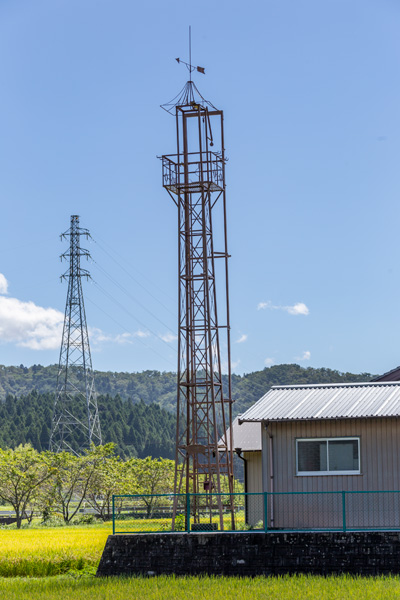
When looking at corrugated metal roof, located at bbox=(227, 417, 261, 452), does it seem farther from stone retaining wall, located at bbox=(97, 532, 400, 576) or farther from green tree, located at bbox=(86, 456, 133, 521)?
green tree, located at bbox=(86, 456, 133, 521)

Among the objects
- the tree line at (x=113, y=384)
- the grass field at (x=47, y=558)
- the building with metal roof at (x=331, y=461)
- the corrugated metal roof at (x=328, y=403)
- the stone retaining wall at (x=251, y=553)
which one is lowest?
the grass field at (x=47, y=558)

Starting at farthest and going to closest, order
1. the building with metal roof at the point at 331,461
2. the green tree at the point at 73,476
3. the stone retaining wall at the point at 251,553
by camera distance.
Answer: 1. the green tree at the point at 73,476
2. the building with metal roof at the point at 331,461
3. the stone retaining wall at the point at 251,553

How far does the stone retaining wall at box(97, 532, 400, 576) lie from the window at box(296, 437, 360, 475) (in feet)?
7.74

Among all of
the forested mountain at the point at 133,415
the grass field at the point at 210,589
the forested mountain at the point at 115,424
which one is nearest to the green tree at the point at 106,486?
the grass field at the point at 210,589

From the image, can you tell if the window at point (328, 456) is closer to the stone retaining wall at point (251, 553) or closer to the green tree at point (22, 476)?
the stone retaining wall at point (251, 553)

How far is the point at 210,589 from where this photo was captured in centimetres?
1789

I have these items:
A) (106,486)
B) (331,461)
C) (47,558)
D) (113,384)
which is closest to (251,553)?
(331,461)

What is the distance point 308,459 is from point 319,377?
79.4 m

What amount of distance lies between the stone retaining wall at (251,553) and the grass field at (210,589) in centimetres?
77

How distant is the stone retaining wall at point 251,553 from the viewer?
19.6 meters

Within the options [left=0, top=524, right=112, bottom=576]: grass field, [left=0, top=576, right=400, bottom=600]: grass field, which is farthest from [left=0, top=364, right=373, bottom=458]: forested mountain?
[left=0, top=576, right=400, bottom=600]: grass field

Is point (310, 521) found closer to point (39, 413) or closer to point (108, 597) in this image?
point (108, 597)

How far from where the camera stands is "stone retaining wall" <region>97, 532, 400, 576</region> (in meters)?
19.6

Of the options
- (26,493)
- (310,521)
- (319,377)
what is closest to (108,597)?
(310,521)
